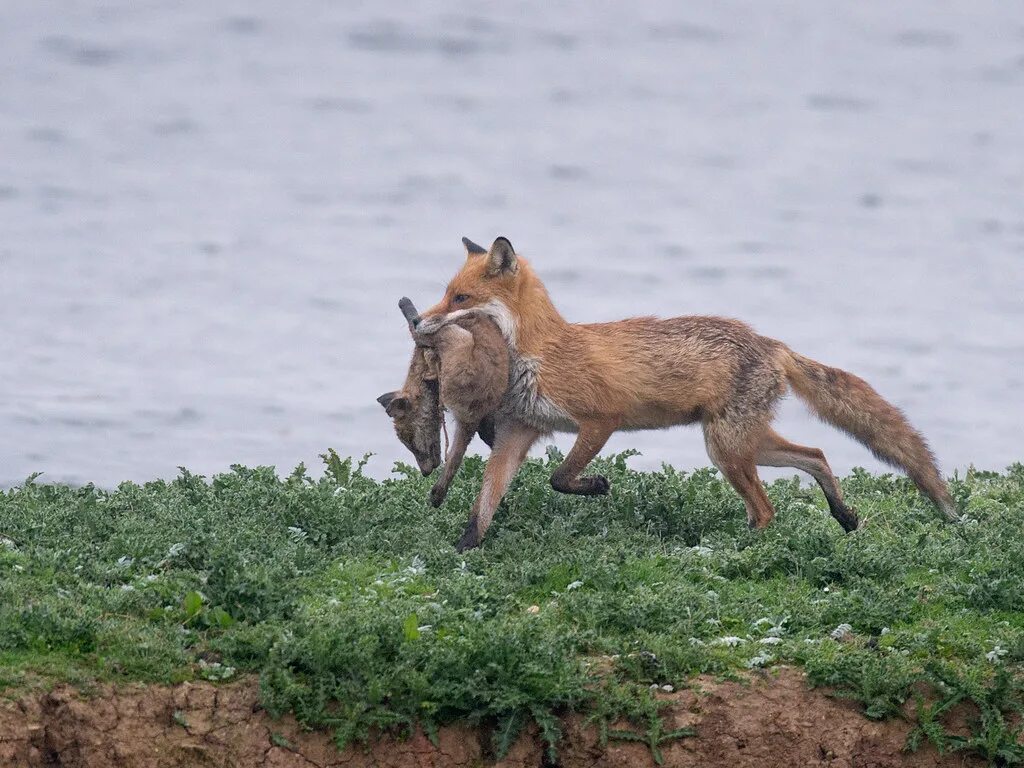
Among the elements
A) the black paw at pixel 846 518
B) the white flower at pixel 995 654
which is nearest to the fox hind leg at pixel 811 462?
the black paw at pixel 846 518

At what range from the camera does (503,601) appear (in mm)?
8031

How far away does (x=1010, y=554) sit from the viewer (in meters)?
8.73

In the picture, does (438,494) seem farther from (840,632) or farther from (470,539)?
(840,632)

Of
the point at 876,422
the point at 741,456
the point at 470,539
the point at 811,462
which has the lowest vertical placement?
the point at 470,539

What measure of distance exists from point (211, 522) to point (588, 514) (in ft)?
8.12

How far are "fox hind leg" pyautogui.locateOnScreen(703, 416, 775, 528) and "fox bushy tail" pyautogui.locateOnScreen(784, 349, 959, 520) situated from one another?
574 millimetres

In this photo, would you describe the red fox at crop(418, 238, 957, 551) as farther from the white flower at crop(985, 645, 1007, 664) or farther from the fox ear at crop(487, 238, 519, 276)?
the white flower at crop(985, 645, 1007, 664)

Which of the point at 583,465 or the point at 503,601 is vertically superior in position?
the point at 583,465

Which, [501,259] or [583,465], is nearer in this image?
Answer: [583,465]

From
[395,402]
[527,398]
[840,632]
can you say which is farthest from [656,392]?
[840,632]

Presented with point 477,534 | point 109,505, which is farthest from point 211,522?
point 477,534

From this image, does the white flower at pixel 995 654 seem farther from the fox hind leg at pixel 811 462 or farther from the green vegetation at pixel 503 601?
the fox hind leg at pixel 811 462

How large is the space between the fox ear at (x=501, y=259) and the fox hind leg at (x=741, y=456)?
1.71 metres

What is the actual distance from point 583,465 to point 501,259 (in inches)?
60.0
